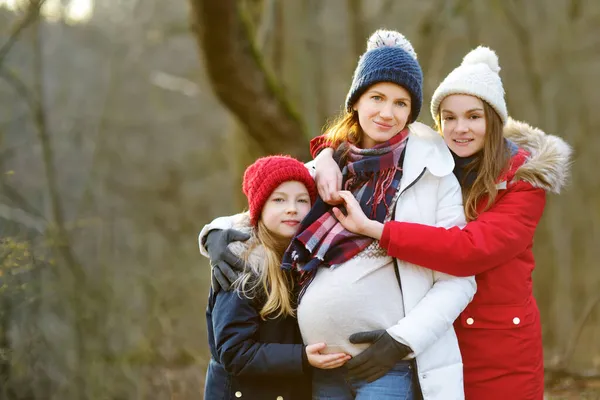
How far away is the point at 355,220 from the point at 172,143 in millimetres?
11824

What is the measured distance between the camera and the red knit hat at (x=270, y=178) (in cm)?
298

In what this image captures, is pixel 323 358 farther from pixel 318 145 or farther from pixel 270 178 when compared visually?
pixel 318 145

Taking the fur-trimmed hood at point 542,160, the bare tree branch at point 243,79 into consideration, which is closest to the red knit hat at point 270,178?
the fur-trimmed hood at point 542,160

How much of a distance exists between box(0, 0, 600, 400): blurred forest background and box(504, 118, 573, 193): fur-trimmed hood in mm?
2513

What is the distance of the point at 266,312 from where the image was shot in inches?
114

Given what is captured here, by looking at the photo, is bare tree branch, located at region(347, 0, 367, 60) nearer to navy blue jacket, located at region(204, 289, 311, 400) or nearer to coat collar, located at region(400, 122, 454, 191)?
coat collar, located at region(400, 122, 454, 191)

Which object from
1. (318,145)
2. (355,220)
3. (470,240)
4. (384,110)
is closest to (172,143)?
(318,145)

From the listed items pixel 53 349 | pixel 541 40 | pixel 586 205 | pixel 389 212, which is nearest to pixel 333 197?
pixel 389 212

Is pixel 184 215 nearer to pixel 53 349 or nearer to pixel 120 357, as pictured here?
pixel 120 357

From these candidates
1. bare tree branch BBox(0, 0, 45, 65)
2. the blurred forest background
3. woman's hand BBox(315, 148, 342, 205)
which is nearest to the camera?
woman's hand BBox(315, 148, 342, 205)

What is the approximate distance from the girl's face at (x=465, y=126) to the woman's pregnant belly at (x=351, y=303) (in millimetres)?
632

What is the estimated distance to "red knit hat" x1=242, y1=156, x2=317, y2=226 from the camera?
2.98 m

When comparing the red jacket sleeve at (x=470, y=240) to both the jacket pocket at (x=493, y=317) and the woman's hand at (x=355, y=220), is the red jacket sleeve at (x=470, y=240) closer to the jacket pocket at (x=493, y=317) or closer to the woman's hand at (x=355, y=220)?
the woman's hand at (x=355, y=220)

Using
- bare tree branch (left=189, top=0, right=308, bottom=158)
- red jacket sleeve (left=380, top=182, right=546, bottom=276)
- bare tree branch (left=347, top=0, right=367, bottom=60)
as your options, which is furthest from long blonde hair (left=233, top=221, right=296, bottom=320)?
bare tree branch (left=347, top=0, right=367, bottom=60)
